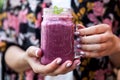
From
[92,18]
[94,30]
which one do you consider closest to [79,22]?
[92,18]

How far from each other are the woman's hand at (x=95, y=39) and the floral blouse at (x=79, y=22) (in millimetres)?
164

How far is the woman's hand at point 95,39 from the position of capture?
0.84 m

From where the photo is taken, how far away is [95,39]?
835mm

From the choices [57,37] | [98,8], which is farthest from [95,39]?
[98,8]

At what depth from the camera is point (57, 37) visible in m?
0.81

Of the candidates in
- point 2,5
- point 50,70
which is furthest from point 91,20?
point 2,5

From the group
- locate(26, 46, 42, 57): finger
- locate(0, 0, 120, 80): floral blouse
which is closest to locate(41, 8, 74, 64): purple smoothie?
locate(26, 46, 42, 57): finger

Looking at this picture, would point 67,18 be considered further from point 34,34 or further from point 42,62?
point 34,34

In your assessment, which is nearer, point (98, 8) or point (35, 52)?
point (35, 52)

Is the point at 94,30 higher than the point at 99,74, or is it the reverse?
the point at 94,30

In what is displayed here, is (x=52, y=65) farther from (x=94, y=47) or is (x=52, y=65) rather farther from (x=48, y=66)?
(x=94, y=47)

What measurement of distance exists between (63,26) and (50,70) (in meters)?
0.13

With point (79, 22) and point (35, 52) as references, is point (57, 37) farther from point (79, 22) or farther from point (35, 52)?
point (79, 22)

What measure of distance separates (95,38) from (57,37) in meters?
0.11
